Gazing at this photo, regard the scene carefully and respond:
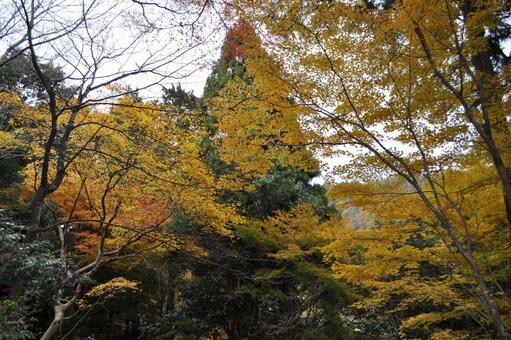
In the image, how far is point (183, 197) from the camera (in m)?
8.22

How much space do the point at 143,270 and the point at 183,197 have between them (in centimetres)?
504

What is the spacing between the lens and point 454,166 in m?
5.00

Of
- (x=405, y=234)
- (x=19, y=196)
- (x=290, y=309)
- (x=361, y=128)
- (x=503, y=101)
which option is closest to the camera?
(x=361, y=128)

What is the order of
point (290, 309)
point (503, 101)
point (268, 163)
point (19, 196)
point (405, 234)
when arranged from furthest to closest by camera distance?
point (19, 196) < point (290, 309) < point (405, 234) < point (268, 163) < point (503, 101)

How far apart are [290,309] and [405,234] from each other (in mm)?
4981

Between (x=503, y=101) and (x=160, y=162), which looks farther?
(x=160, y=162)

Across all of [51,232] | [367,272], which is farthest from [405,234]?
[51,232]

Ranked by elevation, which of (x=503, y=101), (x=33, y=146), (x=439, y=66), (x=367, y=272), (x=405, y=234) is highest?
(x=33, y=146)

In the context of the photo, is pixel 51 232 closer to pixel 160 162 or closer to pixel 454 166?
pixel 160 162

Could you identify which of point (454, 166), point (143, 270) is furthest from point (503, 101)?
point (143, 270)

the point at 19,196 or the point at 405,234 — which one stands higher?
the point at 19,196

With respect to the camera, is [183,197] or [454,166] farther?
[183,197]

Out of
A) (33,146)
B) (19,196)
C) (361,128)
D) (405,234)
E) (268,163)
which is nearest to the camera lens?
(361,128)

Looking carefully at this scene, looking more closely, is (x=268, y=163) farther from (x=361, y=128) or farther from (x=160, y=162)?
(x=160, y=162)
